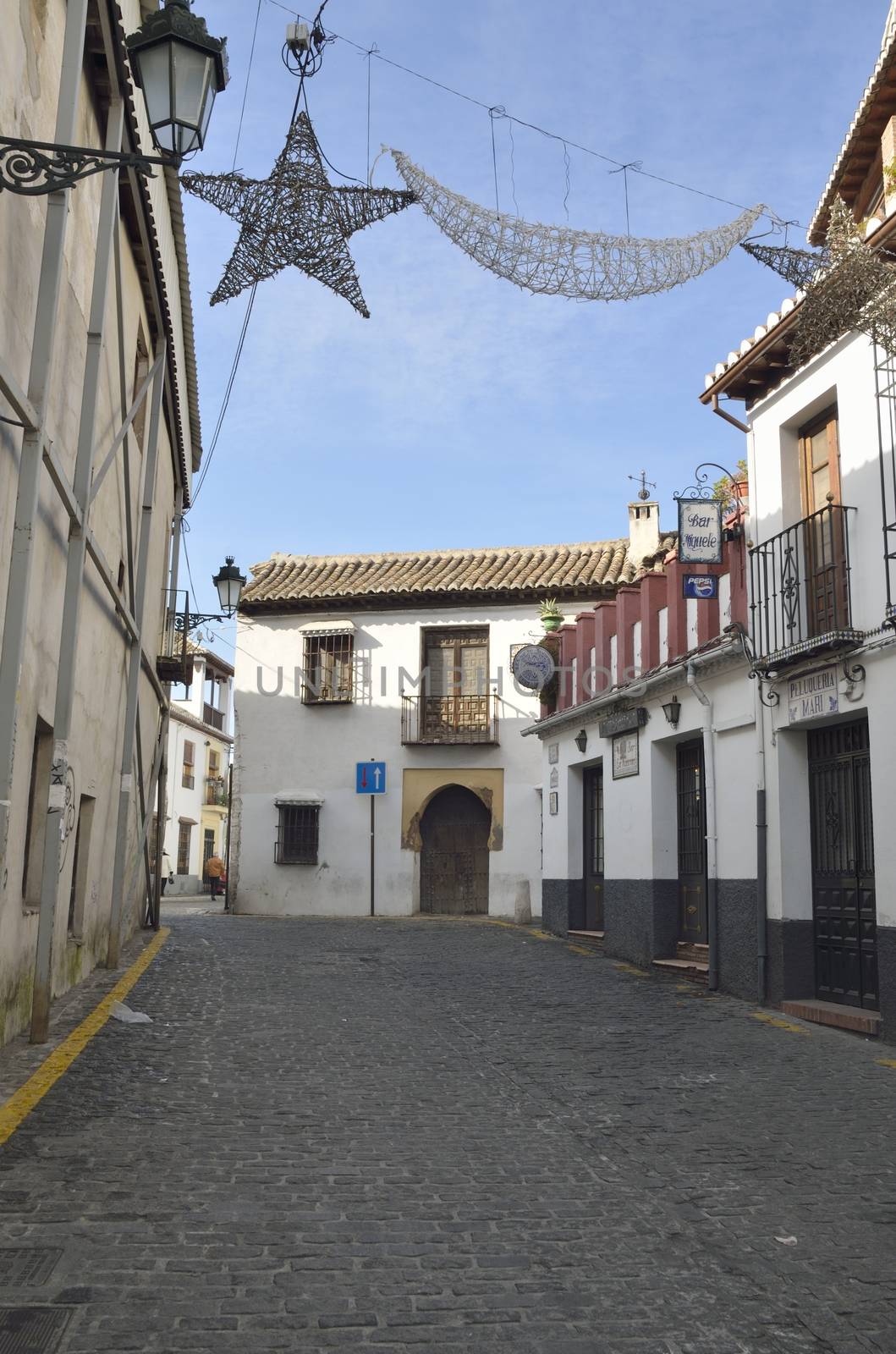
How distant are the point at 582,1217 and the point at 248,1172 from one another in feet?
4.85

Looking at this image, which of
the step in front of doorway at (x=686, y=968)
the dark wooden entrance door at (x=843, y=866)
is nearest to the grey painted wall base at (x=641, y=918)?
the step in front of doorway at (x=686, y=968)

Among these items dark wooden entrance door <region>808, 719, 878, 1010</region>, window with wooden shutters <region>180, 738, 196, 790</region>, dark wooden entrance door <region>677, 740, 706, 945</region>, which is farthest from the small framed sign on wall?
window with wooden shutters <region>180, 738, 196, 790</region>

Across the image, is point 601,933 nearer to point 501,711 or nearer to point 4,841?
point 501,711

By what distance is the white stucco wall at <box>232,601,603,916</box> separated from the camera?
26.1 m

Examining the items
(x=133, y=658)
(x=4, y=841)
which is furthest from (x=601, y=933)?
(x=4, y=841)

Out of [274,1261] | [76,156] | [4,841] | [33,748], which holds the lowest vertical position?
[274,1261]

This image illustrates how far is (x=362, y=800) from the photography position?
26734 millimetres

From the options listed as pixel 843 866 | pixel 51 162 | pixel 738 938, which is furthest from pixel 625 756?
pixel 51 162

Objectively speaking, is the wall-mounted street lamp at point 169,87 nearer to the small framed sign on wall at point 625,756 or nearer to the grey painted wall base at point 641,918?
the small framed sign on wall at point 625,756

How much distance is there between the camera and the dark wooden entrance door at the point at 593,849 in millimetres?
17922

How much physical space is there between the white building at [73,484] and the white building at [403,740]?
1118 cm

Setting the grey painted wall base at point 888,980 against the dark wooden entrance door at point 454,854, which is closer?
the grey painted wall base at point 888,980

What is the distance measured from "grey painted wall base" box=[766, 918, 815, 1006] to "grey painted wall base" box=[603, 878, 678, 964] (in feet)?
11.1

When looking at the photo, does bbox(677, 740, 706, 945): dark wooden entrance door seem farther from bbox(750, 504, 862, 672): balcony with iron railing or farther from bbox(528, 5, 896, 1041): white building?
bbox(750, 504, 862, 672): balcony with iron railing
